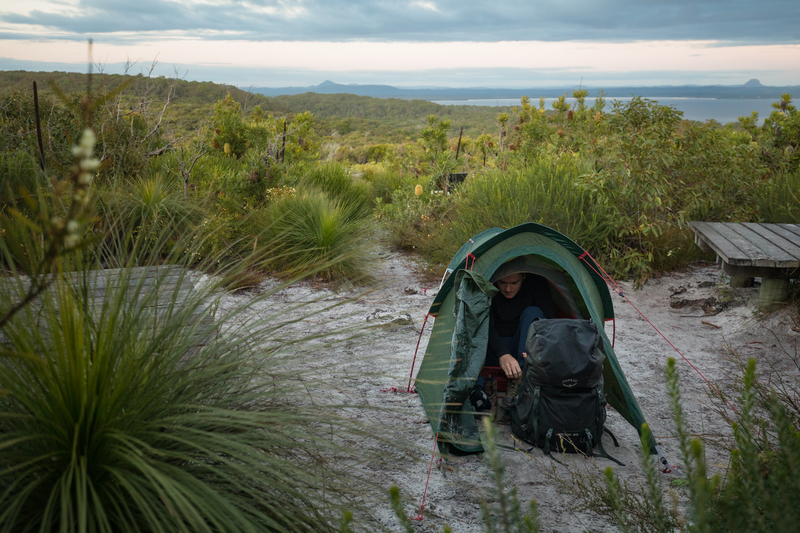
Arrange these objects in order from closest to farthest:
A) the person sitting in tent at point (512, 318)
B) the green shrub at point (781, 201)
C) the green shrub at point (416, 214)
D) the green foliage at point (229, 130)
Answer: the person sitting in tent at point (512, 318)
the green shrub at point (781, 201)
the green shrub at point (416, 214)
the green foliage at point (229, 130)

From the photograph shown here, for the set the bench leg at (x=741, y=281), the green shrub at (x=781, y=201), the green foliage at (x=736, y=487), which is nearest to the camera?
the green foliage at (x=736, y=487)

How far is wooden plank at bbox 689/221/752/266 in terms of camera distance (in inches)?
178

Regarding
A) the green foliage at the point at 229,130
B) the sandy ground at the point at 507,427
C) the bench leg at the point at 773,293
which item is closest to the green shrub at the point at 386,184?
the green foliage at the point at 229,130

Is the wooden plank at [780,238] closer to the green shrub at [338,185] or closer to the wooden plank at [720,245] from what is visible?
the wooden plank at [720,245]

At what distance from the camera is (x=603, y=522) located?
2.67 meters

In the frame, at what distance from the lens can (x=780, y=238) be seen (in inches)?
204

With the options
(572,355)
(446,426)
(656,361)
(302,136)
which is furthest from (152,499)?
(302,136)

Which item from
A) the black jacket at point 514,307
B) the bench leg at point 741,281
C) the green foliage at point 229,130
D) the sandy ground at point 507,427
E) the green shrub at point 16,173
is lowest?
the sandy ground at point 507,427

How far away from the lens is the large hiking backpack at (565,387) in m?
3.21

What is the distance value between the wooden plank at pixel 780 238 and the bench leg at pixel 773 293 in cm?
36

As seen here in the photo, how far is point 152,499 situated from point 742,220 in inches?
283

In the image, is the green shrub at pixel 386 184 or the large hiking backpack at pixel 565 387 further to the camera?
the green shrub at pixel 386 184

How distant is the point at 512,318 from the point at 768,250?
2484mm

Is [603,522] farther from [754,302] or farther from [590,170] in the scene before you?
[590,170]
